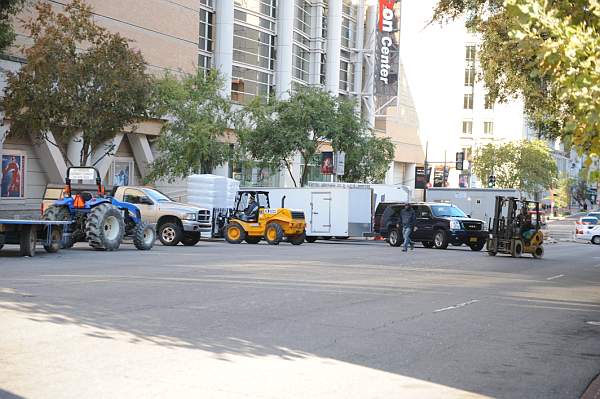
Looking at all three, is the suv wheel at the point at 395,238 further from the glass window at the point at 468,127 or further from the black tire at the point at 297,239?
the glass window at the point at 468,127

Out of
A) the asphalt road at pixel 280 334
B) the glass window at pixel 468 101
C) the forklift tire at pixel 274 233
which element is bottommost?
the asphalt road at pixel 280 334

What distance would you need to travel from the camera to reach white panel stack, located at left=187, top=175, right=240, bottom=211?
3794 centimetres

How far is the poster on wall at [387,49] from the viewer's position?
73.1 metres

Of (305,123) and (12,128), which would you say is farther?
(305,123)

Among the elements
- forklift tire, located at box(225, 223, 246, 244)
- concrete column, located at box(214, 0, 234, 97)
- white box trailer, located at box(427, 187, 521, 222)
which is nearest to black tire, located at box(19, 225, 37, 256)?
forklift tire, located at box(225, 223, 246, 244)

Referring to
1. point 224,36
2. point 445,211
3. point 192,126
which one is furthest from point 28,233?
point 224,36

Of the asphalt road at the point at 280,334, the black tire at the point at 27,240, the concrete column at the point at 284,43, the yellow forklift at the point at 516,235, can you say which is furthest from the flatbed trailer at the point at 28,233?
the concrete column at the point at 284,43

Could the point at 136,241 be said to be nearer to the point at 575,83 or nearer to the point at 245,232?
the point at 245,232

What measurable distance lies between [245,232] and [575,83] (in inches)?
1065

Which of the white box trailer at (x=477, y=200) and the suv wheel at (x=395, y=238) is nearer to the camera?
the suv wheel at (x=395, y=238)

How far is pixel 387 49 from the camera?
74188 mm

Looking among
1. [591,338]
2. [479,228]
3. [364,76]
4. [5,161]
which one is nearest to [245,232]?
[479,228]

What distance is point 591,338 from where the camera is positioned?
41.8 ft

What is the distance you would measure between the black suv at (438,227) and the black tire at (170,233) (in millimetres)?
12105
